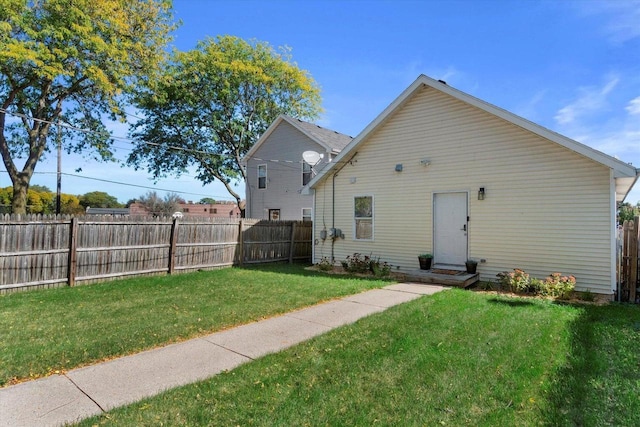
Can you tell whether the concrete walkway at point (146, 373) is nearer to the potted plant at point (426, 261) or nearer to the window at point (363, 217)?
the potted plant at point (426, 261)

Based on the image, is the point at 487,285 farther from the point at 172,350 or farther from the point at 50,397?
the point at 50,397

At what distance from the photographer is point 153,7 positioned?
62.8ft

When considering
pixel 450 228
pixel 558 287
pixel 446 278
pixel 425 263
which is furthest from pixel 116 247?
pixel 558 287

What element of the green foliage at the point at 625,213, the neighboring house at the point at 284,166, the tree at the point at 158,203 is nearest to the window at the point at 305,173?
the neighboring house at the point at 284,166

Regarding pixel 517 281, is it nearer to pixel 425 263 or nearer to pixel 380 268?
pixel 425 263

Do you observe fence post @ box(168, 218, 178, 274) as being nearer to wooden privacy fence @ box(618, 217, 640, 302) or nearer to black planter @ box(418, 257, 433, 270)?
black planter @ box(418, 257, 433, 270)

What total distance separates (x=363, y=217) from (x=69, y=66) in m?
16.3

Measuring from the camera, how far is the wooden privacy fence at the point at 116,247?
24.6 feet

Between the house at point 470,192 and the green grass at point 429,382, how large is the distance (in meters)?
3.21

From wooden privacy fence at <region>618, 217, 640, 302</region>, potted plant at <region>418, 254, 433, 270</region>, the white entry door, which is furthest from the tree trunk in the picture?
wooden privacy fence at <region>618, 217, 640, 302</region>

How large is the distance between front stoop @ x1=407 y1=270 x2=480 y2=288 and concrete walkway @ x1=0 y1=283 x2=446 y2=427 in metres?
3.57

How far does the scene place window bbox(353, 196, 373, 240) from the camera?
11125mm

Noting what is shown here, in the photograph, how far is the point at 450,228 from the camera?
31.4ft

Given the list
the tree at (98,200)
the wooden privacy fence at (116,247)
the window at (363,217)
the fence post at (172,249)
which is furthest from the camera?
the tree at (98,200)
